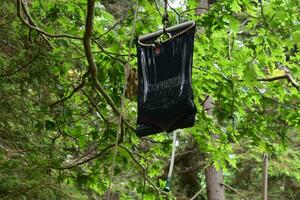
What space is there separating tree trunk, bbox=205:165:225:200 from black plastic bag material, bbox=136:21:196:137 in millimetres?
4443

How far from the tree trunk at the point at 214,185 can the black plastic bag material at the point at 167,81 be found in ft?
14.6

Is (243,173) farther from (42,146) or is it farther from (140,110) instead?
(140,110)

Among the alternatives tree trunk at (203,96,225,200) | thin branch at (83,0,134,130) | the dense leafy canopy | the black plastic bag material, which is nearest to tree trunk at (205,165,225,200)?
tree trunk at (203,96,225,200)

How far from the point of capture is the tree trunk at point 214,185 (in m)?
6.36

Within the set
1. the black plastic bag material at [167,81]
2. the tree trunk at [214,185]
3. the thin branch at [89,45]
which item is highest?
the thin branch at [89,45]

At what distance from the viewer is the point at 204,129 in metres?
3.71

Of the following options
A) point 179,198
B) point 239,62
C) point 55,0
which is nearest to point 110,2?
point 179,198

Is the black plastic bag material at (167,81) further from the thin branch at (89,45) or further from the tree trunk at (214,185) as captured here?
the tree trunk at (214,185)

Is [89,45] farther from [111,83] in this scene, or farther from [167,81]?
[167,81]

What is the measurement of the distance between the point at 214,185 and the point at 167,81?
184 inches

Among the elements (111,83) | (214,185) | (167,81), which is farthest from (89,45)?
(214,185)

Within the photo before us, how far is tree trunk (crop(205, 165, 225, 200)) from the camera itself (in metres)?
6.36

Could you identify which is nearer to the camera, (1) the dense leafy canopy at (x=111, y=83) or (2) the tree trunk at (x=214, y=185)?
(1) the dense leafy canopy at (x=111, y=83)

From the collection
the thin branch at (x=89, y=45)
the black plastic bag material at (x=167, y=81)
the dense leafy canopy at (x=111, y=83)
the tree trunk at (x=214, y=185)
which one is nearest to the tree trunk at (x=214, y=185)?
the tree trunk at (x=214, y=185)
